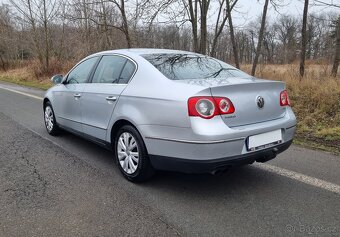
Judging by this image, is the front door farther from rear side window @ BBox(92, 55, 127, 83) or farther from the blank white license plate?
the blank white license plate

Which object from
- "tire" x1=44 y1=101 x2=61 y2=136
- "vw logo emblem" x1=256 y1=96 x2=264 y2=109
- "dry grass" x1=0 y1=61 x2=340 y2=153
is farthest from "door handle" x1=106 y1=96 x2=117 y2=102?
"dry grass" x1=0 y1=61 x2=340 y2=153

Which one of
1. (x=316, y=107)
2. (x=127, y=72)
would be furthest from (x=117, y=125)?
(x=316, y=107)

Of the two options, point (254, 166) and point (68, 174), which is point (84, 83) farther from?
point (254, 166)

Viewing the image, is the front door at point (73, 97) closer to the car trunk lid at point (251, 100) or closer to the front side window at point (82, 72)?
the front side window at point (82, 72)

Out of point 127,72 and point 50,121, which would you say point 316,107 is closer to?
point 127,72

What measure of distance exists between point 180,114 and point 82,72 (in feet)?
8.33

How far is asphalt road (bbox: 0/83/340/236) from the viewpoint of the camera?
115 inches

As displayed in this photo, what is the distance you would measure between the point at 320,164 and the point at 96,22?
14.0 m

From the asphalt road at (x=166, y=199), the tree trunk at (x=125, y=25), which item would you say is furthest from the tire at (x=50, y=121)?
the tree trunk at (x=125, y=25)

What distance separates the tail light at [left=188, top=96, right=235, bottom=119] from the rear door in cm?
116

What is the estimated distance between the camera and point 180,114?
3.30m

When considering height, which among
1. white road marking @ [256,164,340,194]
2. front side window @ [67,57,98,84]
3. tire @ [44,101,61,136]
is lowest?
white road marking @ [256,164,340,194]

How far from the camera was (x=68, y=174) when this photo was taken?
4.26 meters

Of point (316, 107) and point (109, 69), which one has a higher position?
point (109, 69)
